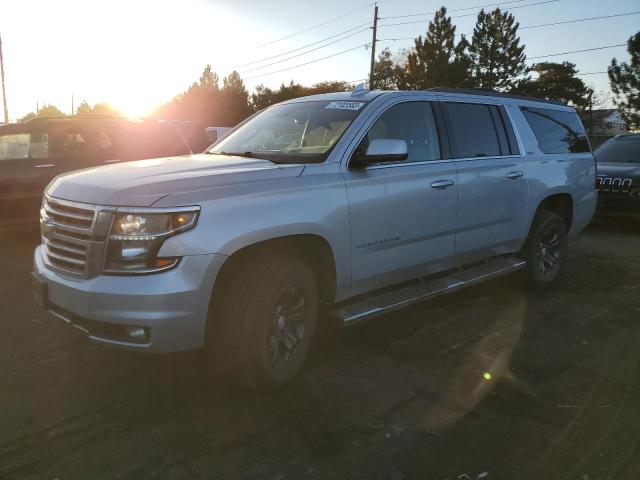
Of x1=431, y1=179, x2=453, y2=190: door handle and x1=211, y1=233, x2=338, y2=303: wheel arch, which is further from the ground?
x1=431, y1=179, x2=453, y2=190: door handle

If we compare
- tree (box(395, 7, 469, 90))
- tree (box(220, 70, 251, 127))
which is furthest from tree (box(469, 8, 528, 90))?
tree (box(220, 70, 251, 127))

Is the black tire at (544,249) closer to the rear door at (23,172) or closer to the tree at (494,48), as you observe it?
the rear door at (23,172)

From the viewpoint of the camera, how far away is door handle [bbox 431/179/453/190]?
427cm

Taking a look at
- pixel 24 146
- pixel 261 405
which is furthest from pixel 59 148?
pixel 261 405

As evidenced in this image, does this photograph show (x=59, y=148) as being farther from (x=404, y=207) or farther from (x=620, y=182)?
(x=620, y=182)

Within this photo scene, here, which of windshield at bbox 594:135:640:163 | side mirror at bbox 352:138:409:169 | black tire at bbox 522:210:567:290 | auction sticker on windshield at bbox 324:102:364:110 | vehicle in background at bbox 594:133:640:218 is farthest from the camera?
windshield at bbox 594:135:640:163

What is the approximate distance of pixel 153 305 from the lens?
9.49 ft

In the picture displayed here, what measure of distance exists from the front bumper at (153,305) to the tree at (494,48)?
6165 cm

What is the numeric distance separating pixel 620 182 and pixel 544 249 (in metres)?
4.18

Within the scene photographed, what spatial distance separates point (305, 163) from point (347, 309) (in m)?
1.00

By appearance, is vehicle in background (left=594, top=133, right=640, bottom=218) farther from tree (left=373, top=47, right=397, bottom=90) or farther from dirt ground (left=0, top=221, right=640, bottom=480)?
tree (left=373, top=47, right=397, bottom=90)

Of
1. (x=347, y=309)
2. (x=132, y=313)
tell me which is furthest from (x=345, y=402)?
(x=132, y=313)

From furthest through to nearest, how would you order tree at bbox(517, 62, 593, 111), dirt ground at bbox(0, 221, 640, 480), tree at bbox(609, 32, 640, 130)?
tree at bbox(517, 62, 593, 111), tree at bbox(609, 32, 640, 130), dirt ground at bbox(0, 221, 640, 480)

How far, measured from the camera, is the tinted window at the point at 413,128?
4.16m
